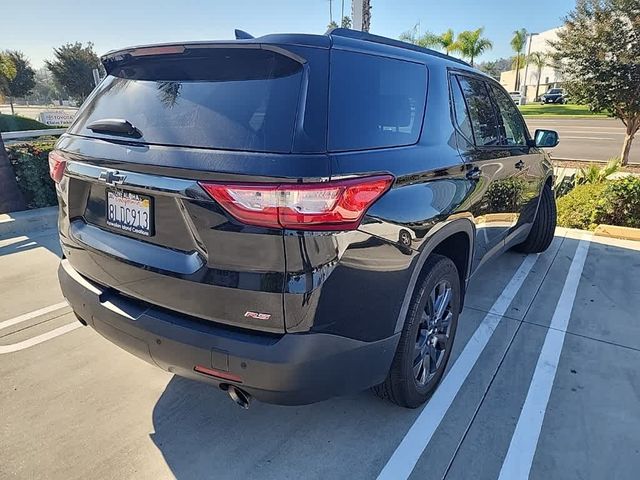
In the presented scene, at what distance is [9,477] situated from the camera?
2.10m

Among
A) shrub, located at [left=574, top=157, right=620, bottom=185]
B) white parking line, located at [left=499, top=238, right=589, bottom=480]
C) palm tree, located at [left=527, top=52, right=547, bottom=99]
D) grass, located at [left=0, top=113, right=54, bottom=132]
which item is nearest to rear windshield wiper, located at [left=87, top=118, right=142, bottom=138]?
white parking line, located at [left=499, top=238, right=589, bottom=480]

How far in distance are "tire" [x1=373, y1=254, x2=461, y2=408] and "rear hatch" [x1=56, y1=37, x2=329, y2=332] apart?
33.1 inches

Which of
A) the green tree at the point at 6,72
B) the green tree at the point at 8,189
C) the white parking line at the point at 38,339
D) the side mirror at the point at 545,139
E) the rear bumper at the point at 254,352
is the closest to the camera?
the rear bumper at the point at 254,352

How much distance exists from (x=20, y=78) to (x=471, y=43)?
124 feet

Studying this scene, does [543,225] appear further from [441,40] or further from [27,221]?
[441,40]

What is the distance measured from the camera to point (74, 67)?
36.0 m

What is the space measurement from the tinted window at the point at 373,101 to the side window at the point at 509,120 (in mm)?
1465

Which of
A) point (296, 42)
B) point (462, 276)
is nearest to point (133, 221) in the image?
point (296, 42)

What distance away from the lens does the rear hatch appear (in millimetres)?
1701

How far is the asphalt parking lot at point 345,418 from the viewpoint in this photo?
2.19 m

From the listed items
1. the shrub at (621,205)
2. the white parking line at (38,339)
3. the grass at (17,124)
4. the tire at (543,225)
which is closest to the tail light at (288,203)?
the white parking line at (38,339)

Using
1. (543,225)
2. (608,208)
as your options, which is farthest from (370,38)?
(608,208)

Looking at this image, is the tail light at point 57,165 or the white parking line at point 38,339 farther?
the white parking line at point 38,339

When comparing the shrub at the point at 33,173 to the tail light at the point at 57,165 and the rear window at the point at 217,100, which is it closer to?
the tail light at the point at 57,165
